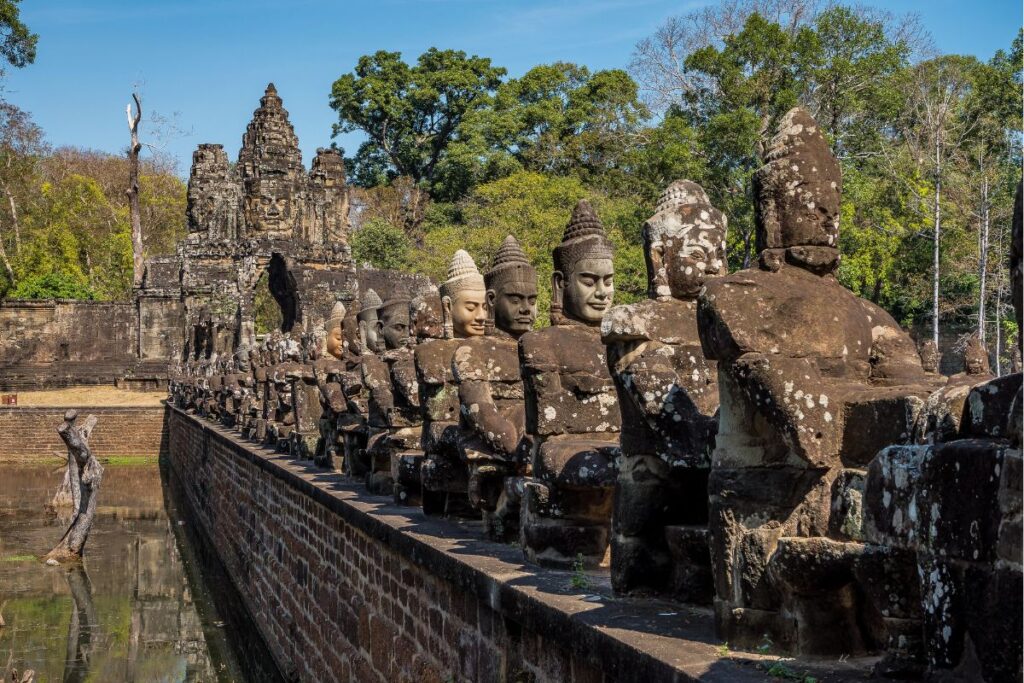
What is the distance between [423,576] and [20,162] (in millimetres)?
52010

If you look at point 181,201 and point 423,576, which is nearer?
point 423,576

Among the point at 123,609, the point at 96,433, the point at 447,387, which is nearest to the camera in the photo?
the point at 447,387

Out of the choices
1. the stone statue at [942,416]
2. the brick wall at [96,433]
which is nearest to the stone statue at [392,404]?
the stone statue at [942,416]

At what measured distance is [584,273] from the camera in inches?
250

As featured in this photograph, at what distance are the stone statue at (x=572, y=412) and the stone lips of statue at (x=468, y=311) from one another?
5.95ft

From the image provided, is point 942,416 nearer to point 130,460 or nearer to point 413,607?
point 413,607

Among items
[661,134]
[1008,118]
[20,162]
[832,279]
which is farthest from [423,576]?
[20,162]

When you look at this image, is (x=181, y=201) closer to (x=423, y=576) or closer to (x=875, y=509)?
(x=423, y=576)

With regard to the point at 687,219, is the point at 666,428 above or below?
below

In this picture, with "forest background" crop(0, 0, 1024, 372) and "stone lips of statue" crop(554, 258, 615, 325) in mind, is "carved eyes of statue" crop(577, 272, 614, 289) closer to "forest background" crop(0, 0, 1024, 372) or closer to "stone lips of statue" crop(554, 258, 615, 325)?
"stone lips of statue" crop(554, 258, 615, 325)

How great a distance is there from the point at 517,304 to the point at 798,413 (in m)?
4.26

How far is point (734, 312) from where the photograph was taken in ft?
12.5

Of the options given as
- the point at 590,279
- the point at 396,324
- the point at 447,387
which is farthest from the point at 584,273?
the point at 396,324

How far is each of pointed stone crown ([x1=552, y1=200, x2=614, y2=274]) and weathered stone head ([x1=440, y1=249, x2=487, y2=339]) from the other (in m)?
1.85
